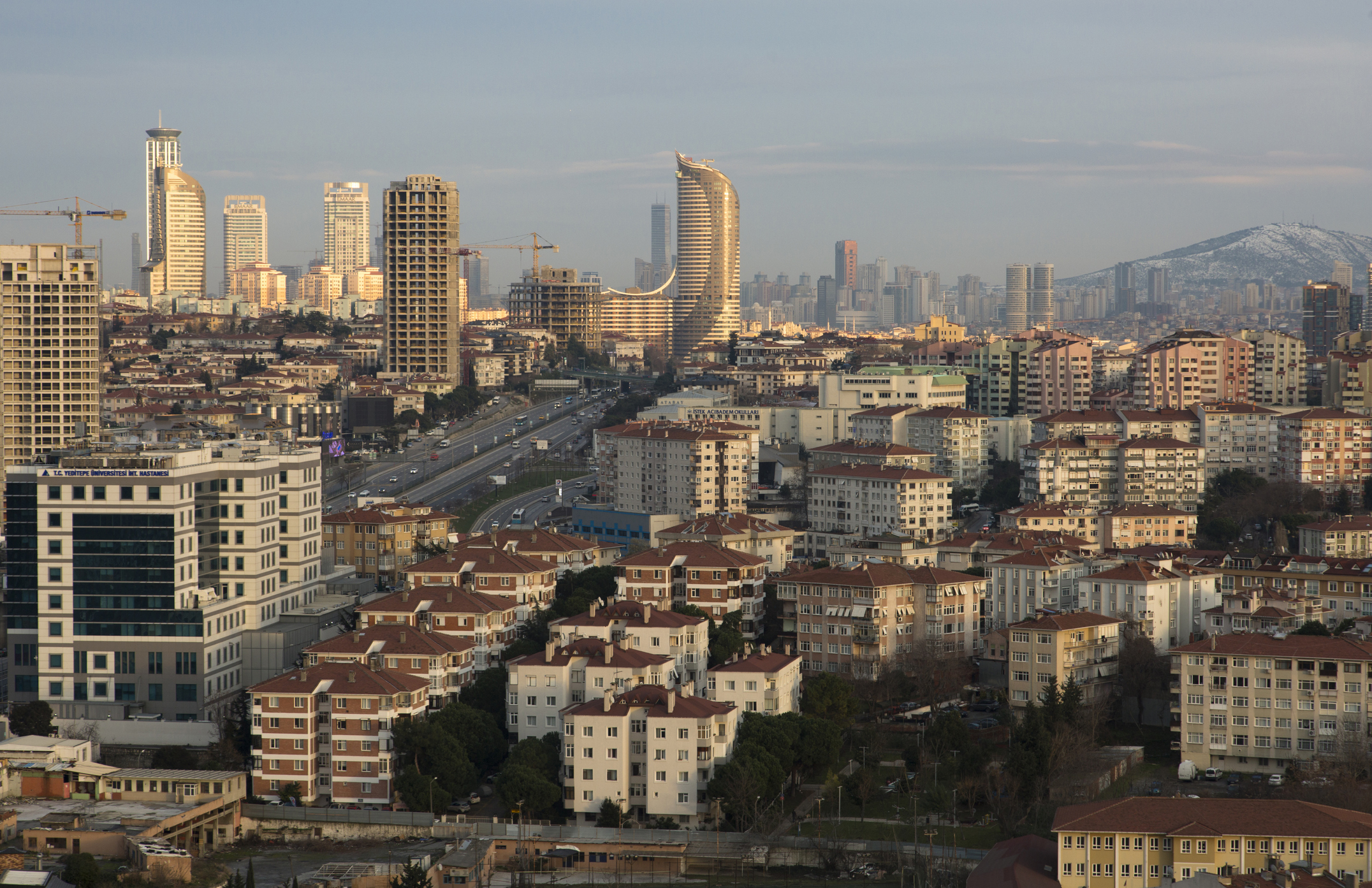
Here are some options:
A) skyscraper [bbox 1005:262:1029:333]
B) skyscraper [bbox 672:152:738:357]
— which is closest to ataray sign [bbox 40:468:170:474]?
skyscraper [bbox 672:152:738:357]

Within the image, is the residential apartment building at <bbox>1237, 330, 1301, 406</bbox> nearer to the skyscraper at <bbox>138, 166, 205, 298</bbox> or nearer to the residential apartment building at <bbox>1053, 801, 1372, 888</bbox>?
the residential apartment building at <bbox>1053, 801, 1372, 888</bbox>

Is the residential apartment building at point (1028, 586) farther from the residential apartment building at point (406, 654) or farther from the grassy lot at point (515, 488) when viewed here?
the grassy lot at point (515, 488)

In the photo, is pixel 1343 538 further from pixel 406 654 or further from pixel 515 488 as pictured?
pixel 515 488

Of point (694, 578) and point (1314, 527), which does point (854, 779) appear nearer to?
point (694, 578)

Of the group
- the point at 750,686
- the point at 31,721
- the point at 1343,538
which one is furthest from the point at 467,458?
the point at 750,686

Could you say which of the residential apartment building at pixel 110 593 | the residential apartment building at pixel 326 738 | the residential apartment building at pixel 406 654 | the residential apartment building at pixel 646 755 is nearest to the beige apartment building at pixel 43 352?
the residential apartment building at pixel 110 593

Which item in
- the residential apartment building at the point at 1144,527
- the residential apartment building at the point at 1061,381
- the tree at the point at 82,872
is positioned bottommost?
the tree at the point at 82,872
